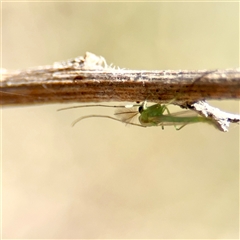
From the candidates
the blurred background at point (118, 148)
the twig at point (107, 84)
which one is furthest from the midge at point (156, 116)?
the blurred background at point (118, 148)

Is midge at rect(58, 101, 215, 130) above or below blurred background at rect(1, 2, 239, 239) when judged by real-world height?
below

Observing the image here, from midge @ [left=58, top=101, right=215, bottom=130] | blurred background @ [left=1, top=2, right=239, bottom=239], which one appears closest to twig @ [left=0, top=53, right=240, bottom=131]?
midge @ [left=58, top=101, right=215, bottom=130]

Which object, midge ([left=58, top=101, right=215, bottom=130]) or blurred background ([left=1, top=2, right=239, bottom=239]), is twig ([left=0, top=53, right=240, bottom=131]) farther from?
blurred background ([left=1, top=2, right=239, bottom=239])

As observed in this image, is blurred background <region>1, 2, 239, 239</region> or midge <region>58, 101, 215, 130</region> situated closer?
midge <region>58, 101, 215, 130</region>

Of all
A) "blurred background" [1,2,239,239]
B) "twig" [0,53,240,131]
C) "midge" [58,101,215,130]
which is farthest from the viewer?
"blurred background" [1,2,239,239]

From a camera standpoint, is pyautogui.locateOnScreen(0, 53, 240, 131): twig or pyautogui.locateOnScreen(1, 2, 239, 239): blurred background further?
pyautogui.locateOnScreen(1, 2, 239, 239): blurred background

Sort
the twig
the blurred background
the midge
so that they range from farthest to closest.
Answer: the blurred background → the midge → the twig
